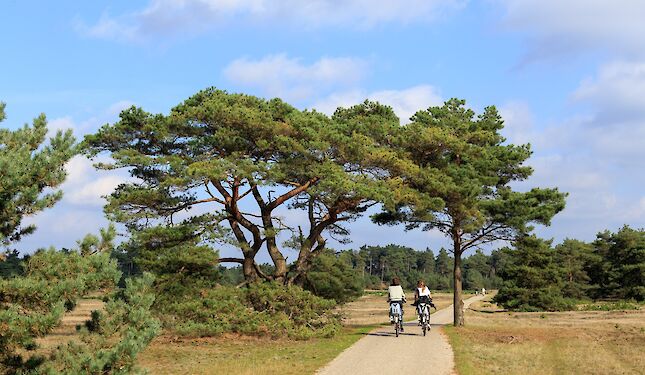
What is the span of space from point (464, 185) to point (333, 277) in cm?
2162

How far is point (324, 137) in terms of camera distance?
22.3 metres

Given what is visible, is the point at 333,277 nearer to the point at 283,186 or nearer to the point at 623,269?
the point at 283,186

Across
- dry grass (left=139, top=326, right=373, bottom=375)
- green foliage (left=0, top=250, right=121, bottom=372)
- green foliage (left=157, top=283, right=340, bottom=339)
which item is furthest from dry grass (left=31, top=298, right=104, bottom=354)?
green foliage (left=157, top=283, right=340, bottom=339)

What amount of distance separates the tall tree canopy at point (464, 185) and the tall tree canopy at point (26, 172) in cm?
1515

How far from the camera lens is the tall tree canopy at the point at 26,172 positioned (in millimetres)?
9789

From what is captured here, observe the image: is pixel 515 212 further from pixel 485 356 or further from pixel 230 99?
pixel 230 99

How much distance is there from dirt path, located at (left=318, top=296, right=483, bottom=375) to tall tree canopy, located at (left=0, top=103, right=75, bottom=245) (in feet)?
22.3

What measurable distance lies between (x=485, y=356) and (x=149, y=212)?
13519 millimetres

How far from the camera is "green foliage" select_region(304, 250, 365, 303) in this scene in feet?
140

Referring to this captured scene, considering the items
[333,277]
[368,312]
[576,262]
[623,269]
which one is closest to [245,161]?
[333,277]

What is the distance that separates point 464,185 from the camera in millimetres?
24328

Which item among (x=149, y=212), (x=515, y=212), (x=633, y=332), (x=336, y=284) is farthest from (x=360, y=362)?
(x=336, y=284)

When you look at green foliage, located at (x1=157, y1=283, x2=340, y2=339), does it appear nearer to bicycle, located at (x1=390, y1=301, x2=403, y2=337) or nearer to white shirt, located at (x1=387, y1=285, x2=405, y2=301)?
bicycle, located at (x1=390, y1=301, x2=403, y2=337)

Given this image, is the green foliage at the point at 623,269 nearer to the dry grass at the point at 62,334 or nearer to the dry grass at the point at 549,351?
the dry grass at the point at 549,351
